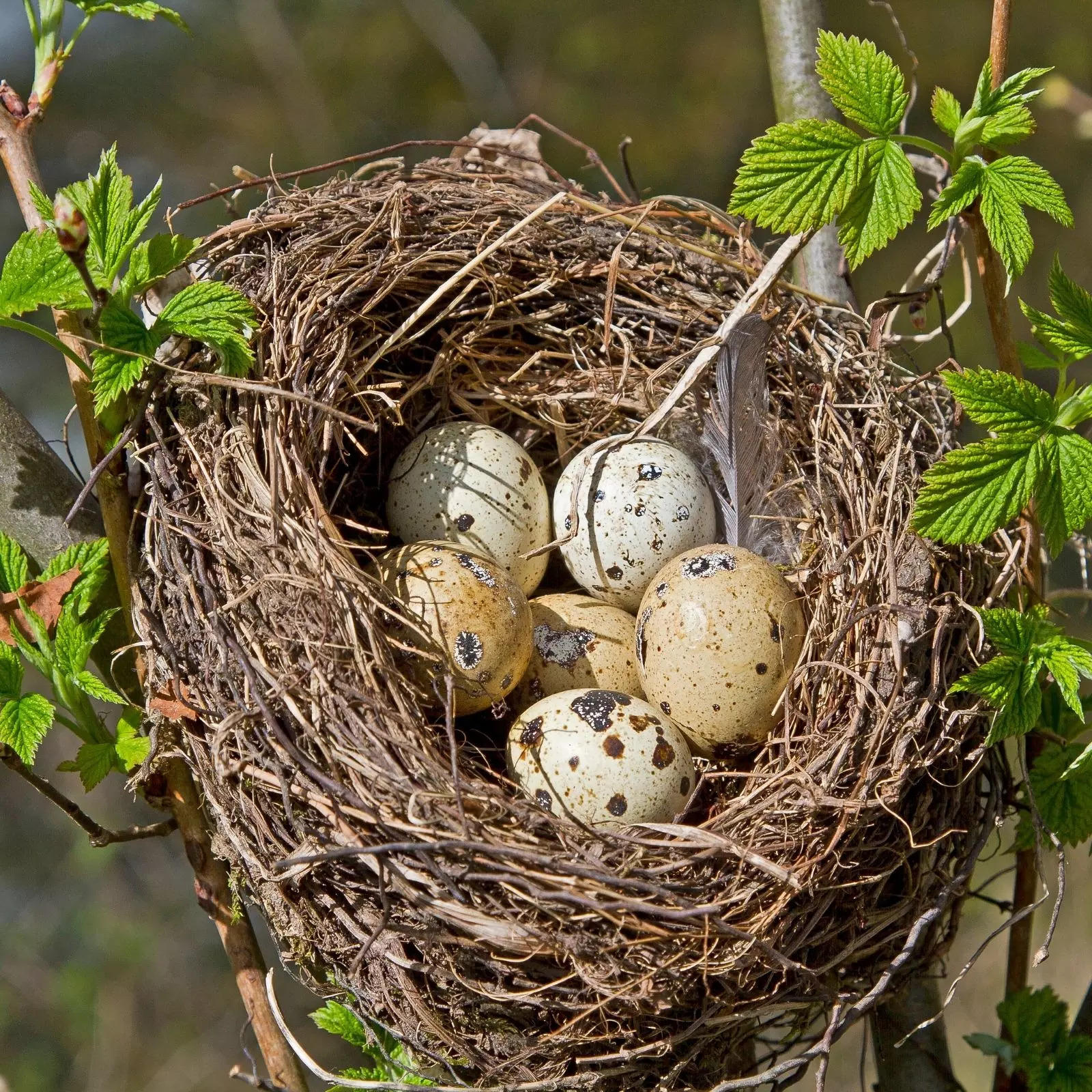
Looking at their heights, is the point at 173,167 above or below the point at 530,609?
above

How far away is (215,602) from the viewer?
146 cm

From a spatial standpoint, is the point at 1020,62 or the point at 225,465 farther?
the point at 1020,62

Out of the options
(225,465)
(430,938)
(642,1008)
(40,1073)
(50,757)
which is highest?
(225,465)

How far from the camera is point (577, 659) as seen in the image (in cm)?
192

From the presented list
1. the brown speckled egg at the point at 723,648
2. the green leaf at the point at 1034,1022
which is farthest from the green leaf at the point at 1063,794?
the brown speckled egg at the point at 723,648

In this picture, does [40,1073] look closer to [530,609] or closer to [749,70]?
[530,609]

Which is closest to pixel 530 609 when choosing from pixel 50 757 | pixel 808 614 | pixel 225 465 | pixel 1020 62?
pixel 808 614

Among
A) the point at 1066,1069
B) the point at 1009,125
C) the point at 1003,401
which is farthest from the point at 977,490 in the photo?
the point at 1066,1069

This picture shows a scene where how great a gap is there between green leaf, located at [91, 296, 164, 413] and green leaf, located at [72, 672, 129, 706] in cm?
34

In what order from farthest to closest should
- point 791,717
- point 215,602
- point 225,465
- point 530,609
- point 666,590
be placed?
1. point 530,609
2. point 666,590
3. point 791,717
4. point 225,465
5. point 215,602

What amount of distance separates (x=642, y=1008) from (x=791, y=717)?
0.54m

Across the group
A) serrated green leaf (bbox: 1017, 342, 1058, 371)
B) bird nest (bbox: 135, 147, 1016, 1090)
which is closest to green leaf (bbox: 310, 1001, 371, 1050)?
bird nest (bbox: 135, 147, 1016, 1090)

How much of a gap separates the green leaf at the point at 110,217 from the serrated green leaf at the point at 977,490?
1.01 metres

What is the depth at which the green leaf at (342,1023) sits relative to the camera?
5.09ft
